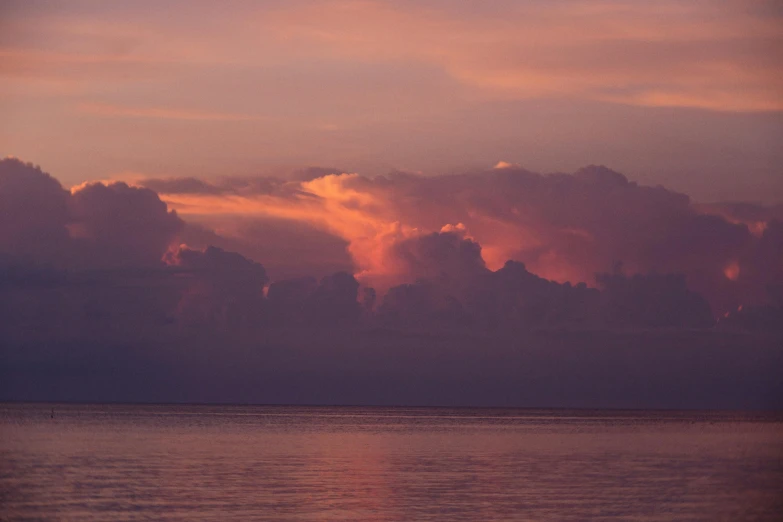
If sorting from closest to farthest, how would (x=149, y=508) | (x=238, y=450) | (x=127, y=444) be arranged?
(x=149, y=508) < (x=238, y=450) < (x=127, y=444)

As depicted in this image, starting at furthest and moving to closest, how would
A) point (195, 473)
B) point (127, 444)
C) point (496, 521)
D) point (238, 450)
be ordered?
1. point (127, 444)
2. point (238, 450)
3. point (195, 473)
4. point (496, 521)

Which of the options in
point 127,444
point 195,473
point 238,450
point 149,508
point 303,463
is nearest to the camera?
point 149,508

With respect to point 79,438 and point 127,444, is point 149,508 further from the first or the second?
point 79,438

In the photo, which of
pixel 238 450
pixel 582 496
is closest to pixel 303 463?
pixel 238 450

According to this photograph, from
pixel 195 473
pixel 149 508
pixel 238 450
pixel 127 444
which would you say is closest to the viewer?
pixel 149 508

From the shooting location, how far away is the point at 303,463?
64.2m

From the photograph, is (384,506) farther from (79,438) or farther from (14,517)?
(79,438)

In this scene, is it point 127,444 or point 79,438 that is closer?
point 127,444

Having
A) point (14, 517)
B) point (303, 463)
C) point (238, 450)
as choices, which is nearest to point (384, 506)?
point (14, 517)

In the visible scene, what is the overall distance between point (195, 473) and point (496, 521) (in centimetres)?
A: 2296

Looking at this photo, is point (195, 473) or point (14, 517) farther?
point (195, 473)

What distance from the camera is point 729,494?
49.7m

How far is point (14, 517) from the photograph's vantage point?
127 ft

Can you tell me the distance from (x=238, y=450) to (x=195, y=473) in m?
21.4
